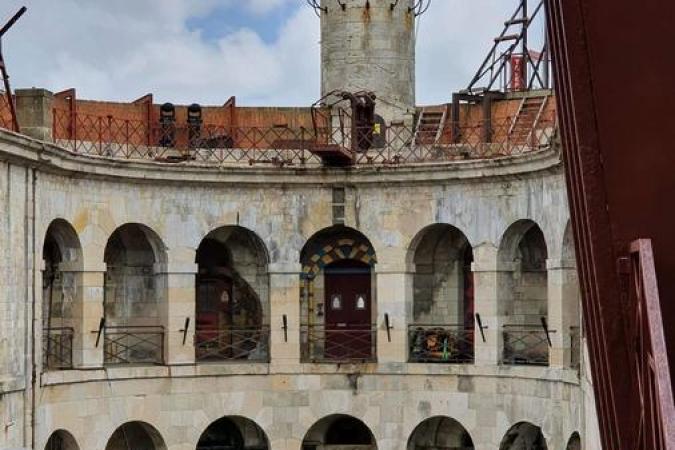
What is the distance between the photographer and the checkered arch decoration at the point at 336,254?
33.7 meters

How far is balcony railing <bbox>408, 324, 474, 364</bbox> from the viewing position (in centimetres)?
3219

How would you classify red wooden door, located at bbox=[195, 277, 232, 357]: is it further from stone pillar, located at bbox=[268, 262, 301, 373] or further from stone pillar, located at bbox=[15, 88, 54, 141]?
stone pillar, located at bbox=[15, 88, 54, 141]

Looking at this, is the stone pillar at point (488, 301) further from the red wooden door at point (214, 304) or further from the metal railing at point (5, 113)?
the metal railing at point (5, 113)

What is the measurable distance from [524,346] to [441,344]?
199cm

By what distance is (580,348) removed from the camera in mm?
27219

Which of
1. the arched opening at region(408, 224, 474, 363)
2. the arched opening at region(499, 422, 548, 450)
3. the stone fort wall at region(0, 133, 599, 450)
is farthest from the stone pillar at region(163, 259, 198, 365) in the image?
the arched opening at region(499, 422, 548, 450)

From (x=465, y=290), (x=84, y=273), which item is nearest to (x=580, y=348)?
(x=465, y=290)

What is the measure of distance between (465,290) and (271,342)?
446 centimetres

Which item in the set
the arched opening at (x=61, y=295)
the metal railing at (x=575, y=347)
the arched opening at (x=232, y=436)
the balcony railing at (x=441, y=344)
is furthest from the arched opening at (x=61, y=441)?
the metal railing at (x=575, y=347)

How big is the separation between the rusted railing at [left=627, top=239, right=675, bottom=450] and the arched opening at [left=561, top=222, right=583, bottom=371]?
18.9 meters

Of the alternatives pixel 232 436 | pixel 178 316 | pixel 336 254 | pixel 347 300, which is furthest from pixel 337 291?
pixel 178 316

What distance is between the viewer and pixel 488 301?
3072 cm

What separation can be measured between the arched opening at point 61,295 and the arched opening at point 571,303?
30.8ft

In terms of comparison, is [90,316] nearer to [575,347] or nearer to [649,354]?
[575,347]
